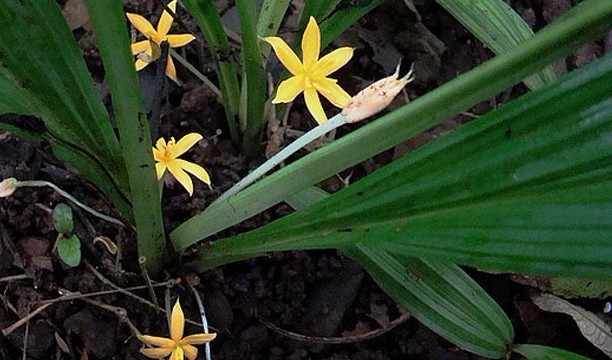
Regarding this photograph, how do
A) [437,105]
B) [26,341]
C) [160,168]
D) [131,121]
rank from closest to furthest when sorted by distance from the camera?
[437,105]
[131,121]
[160,168]
[26,341]

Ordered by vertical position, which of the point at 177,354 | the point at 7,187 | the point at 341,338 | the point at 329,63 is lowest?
the point at 341,338

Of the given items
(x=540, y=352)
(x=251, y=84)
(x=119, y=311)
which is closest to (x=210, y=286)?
(x=119, y=311)

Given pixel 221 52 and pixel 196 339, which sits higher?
pixel 221 52

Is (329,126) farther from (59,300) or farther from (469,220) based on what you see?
(59,300)

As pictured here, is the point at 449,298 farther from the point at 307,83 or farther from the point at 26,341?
the point at 26,341

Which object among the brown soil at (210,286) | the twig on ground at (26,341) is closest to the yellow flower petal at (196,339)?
the brown soil at (210,286)

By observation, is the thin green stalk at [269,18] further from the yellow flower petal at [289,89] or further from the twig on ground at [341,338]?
the twig on ground at [341,338]

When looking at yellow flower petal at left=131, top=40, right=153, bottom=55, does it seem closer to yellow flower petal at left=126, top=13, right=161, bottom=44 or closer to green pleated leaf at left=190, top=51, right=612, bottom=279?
yellow flower petal at left=126, top=13, right=161, bottom=44
